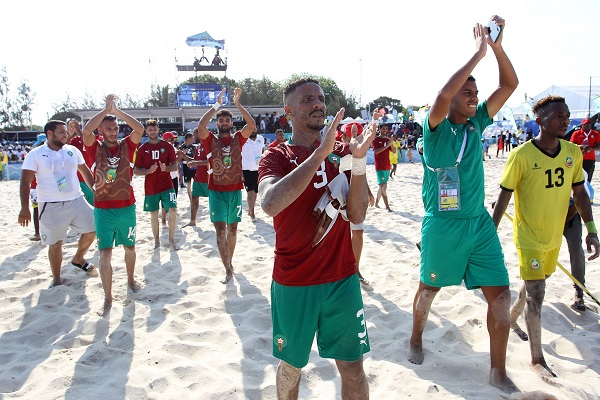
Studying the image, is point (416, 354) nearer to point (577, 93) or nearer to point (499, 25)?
point (499, 25)

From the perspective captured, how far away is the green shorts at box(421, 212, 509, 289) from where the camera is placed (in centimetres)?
301

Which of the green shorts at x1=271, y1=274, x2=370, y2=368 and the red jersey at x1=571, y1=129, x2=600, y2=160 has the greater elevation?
the red jersey at x1=571, y1=129, x2=600, y2=160

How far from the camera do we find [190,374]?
3.35 m

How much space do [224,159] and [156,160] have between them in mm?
1803

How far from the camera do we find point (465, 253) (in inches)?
121

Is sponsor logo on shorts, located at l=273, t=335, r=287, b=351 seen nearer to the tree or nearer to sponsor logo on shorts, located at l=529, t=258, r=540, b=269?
sponsor logo on shorts, located at l=529, t=258, r=540, b=269

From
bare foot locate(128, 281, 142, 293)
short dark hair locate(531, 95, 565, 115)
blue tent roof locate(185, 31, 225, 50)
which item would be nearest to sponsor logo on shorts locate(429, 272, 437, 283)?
short dark hair locate(531, 95, 565, 115)

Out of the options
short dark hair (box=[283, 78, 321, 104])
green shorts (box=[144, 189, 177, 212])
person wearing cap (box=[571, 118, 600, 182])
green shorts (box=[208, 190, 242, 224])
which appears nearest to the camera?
short dark hair (box=[283, 78, 321, 104])

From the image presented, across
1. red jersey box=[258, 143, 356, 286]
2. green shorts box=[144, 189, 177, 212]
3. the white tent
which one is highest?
the white tent

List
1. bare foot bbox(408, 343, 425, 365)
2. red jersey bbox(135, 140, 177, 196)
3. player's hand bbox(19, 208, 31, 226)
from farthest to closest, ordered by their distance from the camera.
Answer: red jersey bbox(135, 140, 177, 196) → player's hand bbox(19, 208, 31, 226) → bare foot bbox(408, 343, 425, 365)

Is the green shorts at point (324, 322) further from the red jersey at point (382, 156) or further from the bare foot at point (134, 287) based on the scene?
the red jersey at point (382, 156)

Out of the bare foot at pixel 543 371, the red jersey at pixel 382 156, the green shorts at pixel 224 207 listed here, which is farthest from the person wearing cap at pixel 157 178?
the bare foot at pixel 543 371

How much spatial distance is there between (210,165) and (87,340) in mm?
2615

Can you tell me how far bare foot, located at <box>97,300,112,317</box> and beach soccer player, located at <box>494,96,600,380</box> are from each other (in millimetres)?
3852
